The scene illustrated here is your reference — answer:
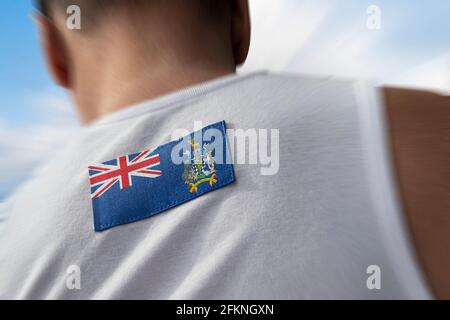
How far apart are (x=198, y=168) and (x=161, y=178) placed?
6 centimetres

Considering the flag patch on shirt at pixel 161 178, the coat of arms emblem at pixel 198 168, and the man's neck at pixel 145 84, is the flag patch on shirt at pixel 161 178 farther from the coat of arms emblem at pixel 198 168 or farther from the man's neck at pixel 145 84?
the man's neck at pixel 145 84

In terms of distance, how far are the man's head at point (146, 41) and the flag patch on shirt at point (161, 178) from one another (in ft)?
0.39

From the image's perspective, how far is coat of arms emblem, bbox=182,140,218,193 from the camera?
2.03ft

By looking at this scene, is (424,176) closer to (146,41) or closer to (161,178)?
(161,178)

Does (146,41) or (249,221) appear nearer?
(249,221)

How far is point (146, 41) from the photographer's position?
0.74m

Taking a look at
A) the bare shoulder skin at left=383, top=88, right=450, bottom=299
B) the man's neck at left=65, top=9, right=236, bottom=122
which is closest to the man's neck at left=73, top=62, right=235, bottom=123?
the man's neck at left=65, top=9, right=236, bottom=122

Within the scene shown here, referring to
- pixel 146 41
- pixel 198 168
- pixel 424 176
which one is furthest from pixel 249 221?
pixel 146 41

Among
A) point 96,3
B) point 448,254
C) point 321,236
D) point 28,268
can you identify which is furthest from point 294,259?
point 96,3

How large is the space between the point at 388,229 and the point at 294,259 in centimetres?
12

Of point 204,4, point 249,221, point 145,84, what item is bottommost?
point 249,221

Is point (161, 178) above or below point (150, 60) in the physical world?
below

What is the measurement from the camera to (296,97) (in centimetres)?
62

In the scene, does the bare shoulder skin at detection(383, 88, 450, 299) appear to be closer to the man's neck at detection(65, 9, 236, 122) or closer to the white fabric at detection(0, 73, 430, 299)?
the white fabric at detection(0, 73, 430, 299)
